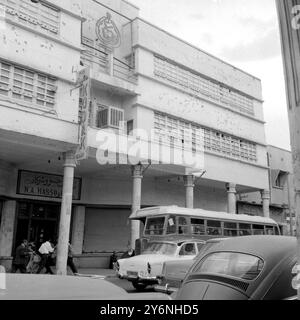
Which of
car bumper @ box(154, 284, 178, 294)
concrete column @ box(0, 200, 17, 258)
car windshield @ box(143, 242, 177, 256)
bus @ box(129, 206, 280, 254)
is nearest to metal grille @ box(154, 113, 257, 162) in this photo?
bus @ box(129, 206, 280, 254)

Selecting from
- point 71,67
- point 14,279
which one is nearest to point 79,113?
point 71,67

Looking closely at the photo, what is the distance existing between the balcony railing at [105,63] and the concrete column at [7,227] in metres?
8.29

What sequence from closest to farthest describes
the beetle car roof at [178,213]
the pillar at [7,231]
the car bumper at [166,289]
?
the car bumper at [166,289] → the beetle car roof at [178,213] → the pillar at [7,231]

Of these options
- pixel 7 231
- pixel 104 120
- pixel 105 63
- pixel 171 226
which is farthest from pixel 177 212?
pixel 105 63

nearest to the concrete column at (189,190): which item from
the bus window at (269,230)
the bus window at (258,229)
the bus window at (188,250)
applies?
the bus window at (258,229)

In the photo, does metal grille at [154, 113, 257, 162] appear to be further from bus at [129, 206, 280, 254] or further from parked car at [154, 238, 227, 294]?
parked car at [154, 238, 227, 294]

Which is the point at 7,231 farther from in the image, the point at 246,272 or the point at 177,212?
the point at 246,272

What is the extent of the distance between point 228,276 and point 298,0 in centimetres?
349

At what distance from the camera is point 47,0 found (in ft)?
55.6

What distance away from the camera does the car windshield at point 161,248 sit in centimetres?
1302


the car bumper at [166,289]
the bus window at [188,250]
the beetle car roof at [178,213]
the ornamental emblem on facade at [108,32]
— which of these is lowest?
the car bumper at [166,289]

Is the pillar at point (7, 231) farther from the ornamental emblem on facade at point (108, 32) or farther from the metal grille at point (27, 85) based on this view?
the ornamental emblem on facade at point (108, 32)

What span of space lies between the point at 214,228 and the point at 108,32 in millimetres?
12055
